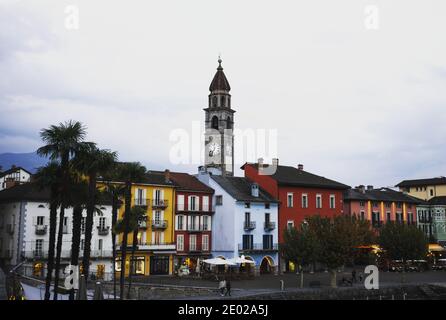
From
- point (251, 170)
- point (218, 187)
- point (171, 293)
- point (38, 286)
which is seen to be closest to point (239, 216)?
point (218, 187)

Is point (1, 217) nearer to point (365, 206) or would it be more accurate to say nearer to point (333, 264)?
point (333, 264)

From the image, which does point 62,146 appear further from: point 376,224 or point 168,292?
point 376,224

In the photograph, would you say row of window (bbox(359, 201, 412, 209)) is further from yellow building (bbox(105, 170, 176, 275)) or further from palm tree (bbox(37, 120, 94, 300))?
palm tree (bbox(37, 120, 94, 300))

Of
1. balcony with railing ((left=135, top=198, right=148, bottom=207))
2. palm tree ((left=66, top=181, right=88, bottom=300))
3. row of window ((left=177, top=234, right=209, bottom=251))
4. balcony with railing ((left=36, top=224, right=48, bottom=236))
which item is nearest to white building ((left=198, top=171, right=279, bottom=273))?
row of window ((left=177, top=234, right=209, bottom=251))

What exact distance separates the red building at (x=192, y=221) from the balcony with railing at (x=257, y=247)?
4.08 meters

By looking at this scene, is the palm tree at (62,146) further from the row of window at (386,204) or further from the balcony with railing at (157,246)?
the row of window at (386,204)

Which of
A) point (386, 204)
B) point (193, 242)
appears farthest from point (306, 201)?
point (386, 204)

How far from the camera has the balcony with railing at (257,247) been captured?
66.5 metres

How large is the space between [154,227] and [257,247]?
13222 millimetres

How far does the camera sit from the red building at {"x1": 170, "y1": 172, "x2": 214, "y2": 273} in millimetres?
65250

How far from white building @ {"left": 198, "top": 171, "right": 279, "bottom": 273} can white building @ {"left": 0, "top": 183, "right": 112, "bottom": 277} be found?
14.9m

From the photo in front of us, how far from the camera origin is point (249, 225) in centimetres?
6750

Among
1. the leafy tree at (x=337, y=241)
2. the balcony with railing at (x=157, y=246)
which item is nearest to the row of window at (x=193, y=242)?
the balcony with railing at (x=157, y=246)

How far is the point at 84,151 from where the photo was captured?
121 feet
